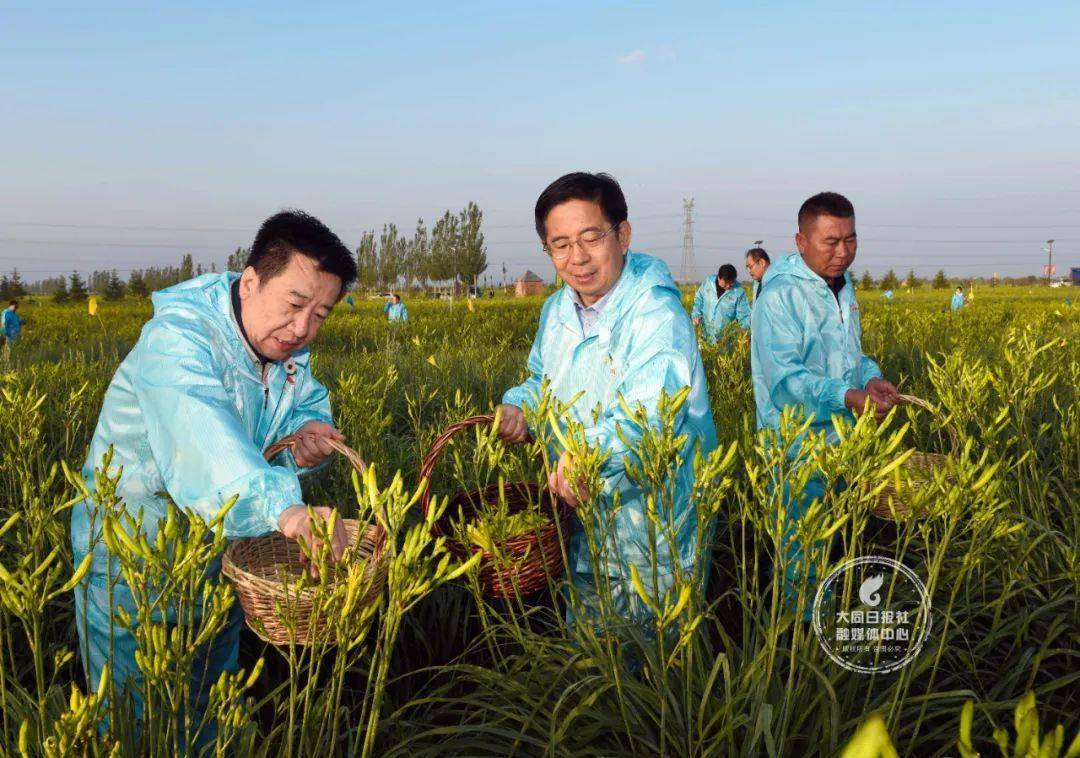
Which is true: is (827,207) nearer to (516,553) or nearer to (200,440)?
(516,553)

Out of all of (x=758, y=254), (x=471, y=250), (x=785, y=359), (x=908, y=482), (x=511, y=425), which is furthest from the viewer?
(x=471, y=250)

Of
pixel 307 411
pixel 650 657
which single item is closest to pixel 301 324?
pixel 307 411

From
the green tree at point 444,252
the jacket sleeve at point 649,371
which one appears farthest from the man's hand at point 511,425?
the green tree at point 444,252

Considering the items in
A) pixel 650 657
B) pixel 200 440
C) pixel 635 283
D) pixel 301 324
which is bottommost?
pixel 650 657

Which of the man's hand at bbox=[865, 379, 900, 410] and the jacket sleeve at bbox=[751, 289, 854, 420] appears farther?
the jacket sleeve at bbox=[751, 289, 854, 420]

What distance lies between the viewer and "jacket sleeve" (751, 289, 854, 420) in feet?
9.91

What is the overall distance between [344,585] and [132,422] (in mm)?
1205

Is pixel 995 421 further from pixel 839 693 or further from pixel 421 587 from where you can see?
pixel 421 587

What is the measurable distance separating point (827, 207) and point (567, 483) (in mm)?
2427

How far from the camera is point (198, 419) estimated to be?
5.25 feet

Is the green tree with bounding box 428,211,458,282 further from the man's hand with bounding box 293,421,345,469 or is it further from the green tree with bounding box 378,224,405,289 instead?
the man's hand with bounding box 293,421,345,469

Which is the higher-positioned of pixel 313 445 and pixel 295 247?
pixel 295 247

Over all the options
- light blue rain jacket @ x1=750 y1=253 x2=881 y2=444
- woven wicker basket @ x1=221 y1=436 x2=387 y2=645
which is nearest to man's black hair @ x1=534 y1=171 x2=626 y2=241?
woven wicker basket @ x1=221 y1=436 x2=387 y2=645

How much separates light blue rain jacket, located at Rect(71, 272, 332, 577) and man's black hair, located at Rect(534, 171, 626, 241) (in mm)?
941
